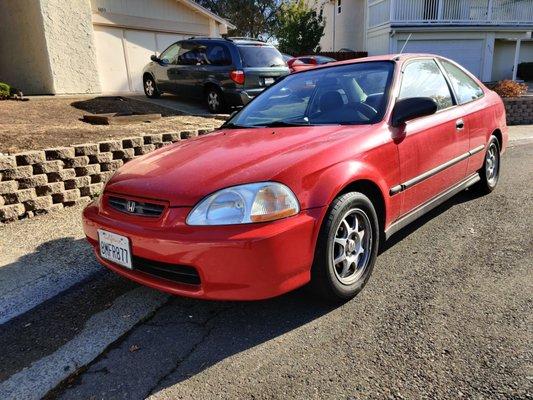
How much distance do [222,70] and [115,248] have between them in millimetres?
6930

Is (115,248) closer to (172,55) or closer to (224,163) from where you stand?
(224,163)

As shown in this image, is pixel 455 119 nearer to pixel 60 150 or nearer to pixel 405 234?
pixel 405 234

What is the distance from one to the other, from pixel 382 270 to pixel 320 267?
3.08ft

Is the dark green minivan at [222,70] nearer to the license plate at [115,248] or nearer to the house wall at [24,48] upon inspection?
the house wall at [24,48]

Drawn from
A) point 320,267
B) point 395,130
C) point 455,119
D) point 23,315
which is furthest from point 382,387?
point 455,119

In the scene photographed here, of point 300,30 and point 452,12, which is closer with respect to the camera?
point 452,12

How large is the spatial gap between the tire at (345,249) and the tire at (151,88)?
9.27 metres

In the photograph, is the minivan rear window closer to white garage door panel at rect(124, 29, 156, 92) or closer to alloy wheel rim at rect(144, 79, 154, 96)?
alloy wheel rim at rect(144, 79, 154, 96)

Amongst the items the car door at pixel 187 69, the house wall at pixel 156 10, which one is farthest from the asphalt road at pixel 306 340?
the house wall at pixel 156 10

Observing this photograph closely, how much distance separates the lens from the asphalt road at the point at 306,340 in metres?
2.20

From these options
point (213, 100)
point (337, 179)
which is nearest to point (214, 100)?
point (213, 100)

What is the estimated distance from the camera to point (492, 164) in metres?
5.13

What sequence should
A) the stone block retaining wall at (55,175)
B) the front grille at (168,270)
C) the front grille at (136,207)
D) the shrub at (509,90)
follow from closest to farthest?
the front grille at (168,270)
the front grille at (136,207)
the stone block retaining wall at (55,175)
the shrub at (509,90)

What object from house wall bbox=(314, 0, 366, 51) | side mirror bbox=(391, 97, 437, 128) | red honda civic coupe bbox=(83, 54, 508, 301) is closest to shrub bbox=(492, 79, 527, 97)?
red honda civic coupe bbox=(83, 54, 508, 301)
